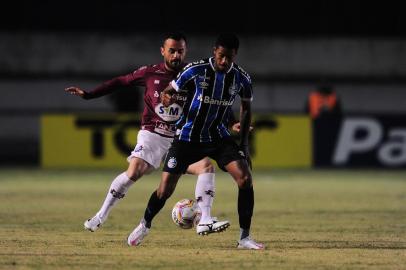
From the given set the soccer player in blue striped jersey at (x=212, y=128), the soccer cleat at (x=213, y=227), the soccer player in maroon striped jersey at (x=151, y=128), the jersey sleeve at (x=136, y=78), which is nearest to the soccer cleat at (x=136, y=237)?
the soccer player in blue striped jersey at (x=212, y=128)

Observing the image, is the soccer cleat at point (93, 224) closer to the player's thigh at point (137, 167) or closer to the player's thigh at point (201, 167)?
the player's thigh at point (137, 167)

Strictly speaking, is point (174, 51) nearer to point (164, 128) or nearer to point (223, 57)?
point (164, 128)

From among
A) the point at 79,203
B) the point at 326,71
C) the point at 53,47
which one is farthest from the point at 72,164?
the point at 326,71

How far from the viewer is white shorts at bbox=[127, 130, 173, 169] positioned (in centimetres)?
942

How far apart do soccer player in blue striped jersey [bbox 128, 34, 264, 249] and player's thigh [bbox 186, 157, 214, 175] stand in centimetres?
66

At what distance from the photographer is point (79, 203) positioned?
1318cm

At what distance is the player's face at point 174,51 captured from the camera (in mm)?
9086

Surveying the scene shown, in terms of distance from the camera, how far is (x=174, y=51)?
915 centimetres

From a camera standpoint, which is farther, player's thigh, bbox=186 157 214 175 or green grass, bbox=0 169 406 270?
player's thigh, bbox=186 157 214 175

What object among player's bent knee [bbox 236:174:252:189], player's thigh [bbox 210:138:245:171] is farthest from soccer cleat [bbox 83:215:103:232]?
player's bent knee [bbox 236:174:252:189]

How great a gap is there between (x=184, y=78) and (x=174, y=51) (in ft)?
3.00

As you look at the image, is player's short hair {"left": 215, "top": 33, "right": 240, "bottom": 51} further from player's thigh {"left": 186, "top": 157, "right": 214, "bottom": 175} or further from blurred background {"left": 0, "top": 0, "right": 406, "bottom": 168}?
blurred background {"left": 0, "top": 0, "right": 406, "bottom": 168}

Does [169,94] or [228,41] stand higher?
[228,41]

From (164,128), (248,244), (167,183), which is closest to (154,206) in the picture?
(167,183)
